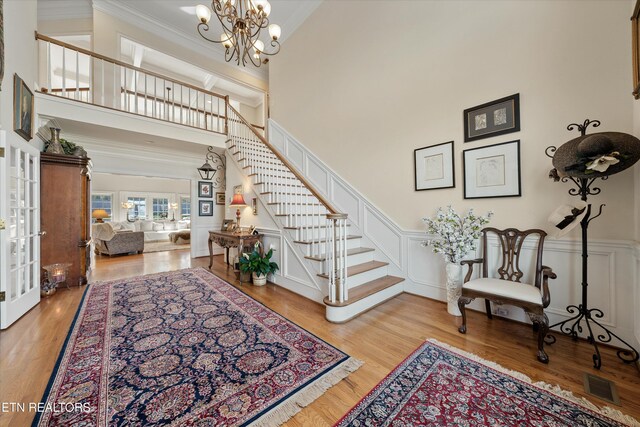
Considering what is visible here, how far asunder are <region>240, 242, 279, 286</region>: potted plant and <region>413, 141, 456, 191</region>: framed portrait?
2389 mm

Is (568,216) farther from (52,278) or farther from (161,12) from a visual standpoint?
(161,12)

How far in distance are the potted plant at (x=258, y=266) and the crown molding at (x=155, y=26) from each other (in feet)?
18.9

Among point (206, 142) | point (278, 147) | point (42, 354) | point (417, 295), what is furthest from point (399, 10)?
point (42, 354)

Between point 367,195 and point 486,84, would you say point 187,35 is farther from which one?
point 486,84

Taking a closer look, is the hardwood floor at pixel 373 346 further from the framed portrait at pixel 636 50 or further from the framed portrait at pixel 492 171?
the framed portrait at pixel 636 50

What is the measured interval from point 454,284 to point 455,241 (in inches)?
19.0

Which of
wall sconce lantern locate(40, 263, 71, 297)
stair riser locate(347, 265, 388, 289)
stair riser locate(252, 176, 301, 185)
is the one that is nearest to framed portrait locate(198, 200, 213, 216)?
stair riser locate(252, 176, 301, 185)

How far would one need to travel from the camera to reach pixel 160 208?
11.4 meters

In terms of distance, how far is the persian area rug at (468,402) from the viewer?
4.34 ft

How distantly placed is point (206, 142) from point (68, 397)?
485 centimetres

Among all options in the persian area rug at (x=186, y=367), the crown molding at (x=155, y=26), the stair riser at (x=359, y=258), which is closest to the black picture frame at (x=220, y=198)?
the crown molding at (x=155, y=26)

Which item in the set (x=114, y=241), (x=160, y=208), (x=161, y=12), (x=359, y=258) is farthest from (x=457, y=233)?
(x=160, y=208)

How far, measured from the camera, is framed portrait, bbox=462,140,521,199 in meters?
2.49

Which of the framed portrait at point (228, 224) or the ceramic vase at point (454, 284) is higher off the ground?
the framed portrait at point (228, 224)
